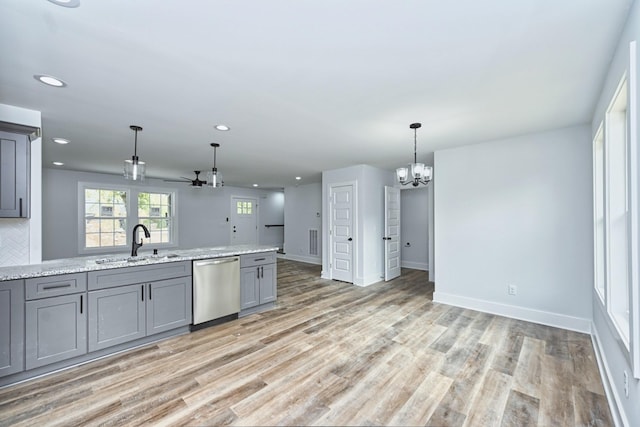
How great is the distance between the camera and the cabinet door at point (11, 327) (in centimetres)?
212

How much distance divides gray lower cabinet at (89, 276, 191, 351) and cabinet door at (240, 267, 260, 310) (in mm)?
694

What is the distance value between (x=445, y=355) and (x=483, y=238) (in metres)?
1.96

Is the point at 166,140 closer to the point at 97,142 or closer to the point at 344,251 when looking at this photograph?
the point at 97,142

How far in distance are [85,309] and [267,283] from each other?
2056mm

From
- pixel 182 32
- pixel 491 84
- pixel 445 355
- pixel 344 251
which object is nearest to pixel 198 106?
pixel 182 32

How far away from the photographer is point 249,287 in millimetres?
3764

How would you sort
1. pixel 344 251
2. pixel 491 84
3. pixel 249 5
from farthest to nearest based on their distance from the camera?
pixel 344 251, pixel 491 84, pixel 249 5

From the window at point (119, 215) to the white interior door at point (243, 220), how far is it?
1.82m

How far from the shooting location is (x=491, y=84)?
2201 millimetres

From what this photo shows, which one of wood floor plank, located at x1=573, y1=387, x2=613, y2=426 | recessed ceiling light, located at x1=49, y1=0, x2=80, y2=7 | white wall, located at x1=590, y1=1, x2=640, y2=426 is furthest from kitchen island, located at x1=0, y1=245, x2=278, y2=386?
white wall, located at x1=590, y1=1, x2=640, y2=426

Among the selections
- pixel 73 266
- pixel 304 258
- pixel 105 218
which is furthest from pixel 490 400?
pixel 105 218

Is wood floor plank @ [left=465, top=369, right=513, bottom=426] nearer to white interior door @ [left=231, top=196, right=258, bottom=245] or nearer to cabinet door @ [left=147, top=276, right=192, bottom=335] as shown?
cabinet door @ [left=147, top=276, right=192, bottom=335]

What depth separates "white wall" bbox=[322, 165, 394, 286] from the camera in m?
5.37

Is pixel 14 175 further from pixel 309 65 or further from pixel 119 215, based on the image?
pixel 119 215
